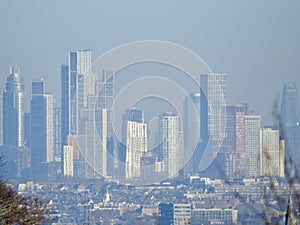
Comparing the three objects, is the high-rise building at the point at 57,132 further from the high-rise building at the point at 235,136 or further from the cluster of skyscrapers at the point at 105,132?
the high-rise building at the point at 235,136

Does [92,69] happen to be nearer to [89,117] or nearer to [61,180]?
[89,117]

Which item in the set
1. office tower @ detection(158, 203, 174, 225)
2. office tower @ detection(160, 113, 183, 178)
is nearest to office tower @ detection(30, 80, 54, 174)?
office tower @ detection(160, 113, 183, 178)

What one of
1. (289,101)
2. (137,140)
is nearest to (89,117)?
(137,140)

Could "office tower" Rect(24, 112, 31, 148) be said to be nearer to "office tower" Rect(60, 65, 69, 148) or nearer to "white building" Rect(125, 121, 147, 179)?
"office tower" Rect(60, 65, 69, 148)

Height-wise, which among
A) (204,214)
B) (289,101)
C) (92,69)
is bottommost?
(204,214)

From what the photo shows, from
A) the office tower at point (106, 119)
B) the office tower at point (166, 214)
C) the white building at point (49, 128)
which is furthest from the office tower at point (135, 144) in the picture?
the office tower at point (166, 214)

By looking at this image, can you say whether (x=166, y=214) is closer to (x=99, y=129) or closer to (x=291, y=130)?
(x=291, y=130)

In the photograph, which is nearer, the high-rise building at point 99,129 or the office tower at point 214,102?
the office tower at point 214,102
